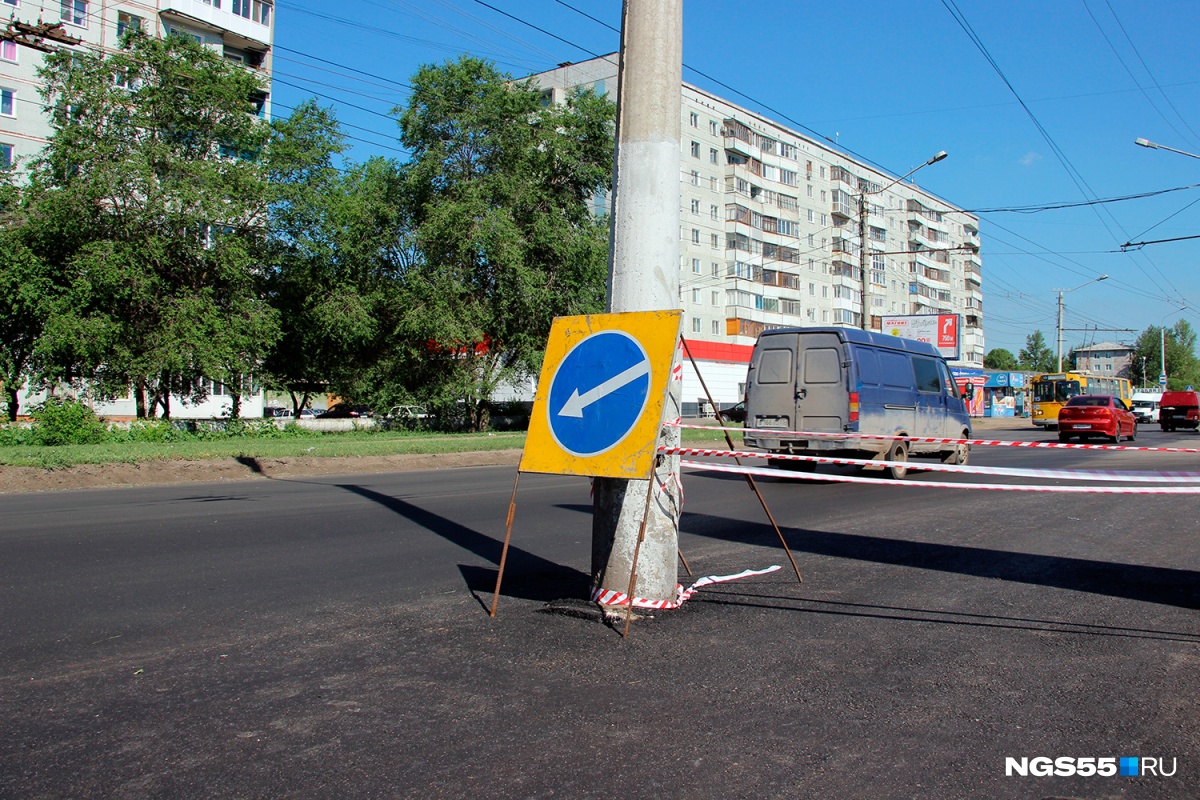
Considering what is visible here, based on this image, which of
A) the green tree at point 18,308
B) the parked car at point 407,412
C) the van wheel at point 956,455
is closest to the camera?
the van wheel at point 956,455

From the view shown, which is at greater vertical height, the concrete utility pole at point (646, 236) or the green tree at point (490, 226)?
the green tree at point (490, 226)

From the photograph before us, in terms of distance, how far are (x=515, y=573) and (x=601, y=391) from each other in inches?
79.9

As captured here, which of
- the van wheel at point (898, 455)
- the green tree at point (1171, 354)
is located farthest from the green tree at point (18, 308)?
the green tree at point (1171, 354)

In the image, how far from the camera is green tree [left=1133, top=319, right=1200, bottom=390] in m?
134

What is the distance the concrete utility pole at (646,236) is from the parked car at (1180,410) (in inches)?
1953

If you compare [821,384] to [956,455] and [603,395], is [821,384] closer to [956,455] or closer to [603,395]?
[956,455]

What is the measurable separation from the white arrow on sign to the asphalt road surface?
4.06ft

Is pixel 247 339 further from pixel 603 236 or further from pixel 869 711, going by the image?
pixel 869 711

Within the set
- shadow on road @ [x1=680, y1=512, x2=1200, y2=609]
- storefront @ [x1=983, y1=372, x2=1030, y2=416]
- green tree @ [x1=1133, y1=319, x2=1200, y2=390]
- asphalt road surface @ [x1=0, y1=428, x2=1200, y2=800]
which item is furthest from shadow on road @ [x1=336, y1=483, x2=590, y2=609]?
green tree @ [x1=1133, y1=319, x2=1200, y2=390]

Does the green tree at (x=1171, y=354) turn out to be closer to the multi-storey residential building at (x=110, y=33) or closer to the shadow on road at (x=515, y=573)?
the multi-storey residential building at (x=110, y=33)

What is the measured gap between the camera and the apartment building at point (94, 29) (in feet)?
148

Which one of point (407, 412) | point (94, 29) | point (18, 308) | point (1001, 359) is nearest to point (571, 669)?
point (18, 308)

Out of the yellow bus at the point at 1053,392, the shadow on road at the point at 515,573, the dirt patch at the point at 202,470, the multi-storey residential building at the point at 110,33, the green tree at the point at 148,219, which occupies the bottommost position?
the dirt patch at the point at 202,470

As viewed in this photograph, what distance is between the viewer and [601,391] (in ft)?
17.9
